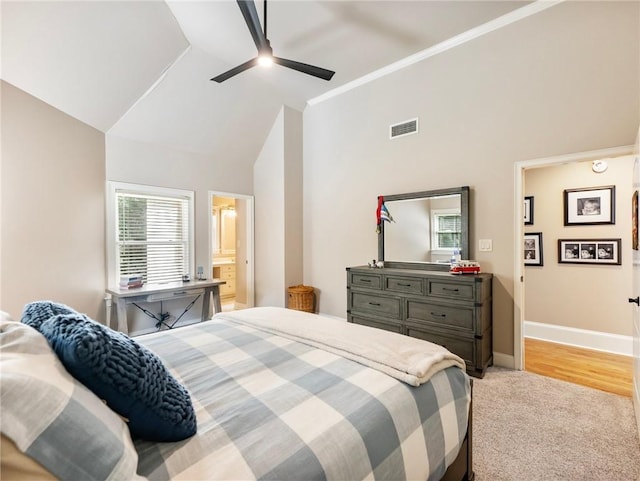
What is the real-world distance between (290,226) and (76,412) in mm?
4253

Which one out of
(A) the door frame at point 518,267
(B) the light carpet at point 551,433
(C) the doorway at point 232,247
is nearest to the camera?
(B) the light carpet at point 551,433

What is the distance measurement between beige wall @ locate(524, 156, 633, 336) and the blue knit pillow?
13.9 feet

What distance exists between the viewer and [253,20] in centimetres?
234

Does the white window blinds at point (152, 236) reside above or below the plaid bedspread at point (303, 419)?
above

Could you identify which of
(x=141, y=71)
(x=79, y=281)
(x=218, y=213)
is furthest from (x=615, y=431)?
(x=218, y=213)

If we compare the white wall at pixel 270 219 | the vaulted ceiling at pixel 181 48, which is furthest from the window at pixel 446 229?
the white wall at pixel 270 219

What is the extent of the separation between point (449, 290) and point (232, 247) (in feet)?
17.3

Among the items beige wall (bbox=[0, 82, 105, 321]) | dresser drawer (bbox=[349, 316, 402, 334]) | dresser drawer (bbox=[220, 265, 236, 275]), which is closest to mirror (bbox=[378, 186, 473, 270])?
dresser drawer (bbox=[349, 316, 402, 334])

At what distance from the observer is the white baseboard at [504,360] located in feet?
10.2

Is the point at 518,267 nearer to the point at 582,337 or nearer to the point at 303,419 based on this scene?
the point at 582,337

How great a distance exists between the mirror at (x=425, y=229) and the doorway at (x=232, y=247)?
94.3 inches

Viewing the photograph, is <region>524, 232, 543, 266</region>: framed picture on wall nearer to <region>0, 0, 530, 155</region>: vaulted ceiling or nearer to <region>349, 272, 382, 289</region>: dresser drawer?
<region>349, 272, 382, 289</region>: dresser drawer

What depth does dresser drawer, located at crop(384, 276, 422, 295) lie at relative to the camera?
328 cm

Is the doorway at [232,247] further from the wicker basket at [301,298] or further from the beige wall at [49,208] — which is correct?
the beige wall at [49,208]
